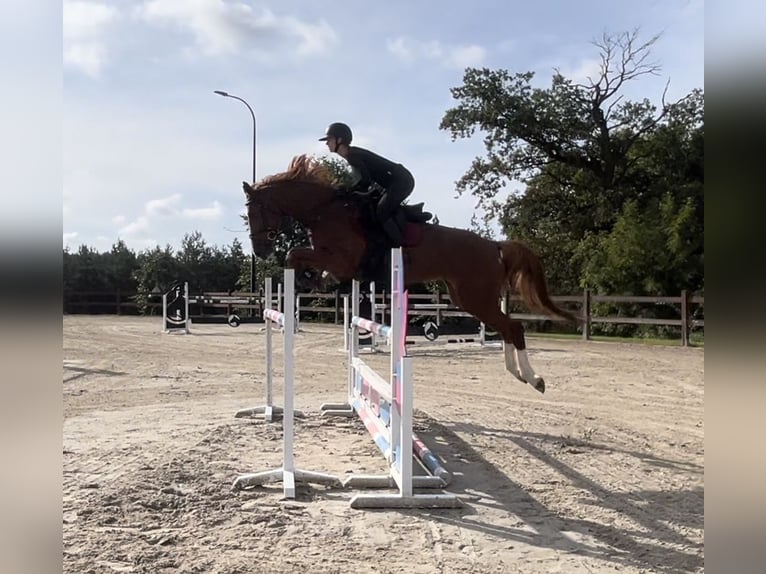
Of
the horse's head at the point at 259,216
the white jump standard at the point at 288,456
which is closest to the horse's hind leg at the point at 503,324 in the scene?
the horse's head at the point at 259,216

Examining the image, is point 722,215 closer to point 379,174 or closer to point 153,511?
point 153,511

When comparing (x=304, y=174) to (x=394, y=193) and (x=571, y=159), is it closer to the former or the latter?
(x=394, y=193)

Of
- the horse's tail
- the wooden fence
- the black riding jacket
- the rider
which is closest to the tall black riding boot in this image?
the rider

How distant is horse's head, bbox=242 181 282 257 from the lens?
176 inches

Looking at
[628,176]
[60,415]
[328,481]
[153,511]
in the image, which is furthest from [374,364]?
[628,176]

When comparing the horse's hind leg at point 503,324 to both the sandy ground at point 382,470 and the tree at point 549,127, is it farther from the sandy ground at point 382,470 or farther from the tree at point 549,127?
the tree at point 549,127

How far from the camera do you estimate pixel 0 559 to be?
640 mm

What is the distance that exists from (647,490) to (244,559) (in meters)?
2.24

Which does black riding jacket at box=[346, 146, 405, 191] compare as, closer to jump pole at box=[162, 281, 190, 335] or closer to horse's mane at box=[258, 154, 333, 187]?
horse's mane at box=[258, 154, 333, 187]

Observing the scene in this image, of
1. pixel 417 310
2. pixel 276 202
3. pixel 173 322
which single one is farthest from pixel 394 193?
pixel 173 322

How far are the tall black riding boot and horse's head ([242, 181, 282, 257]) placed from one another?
0.81m

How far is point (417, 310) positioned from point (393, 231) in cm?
1239

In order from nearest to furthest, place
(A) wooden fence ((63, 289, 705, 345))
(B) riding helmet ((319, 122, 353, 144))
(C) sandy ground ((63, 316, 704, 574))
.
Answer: (C) sandy ground ((63, 316, 704, 574)) → (B) riding helmet ((319, 122, 353, 144)) → (A) wooden fence ((63, 289, 705, 345))


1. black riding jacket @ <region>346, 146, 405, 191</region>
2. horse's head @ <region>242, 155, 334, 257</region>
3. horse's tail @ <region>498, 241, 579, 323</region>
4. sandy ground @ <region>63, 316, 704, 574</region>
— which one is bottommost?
sandy ground @ <region>63, 316, 704, 574</region>
